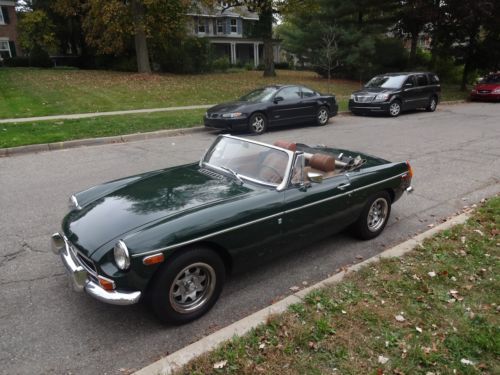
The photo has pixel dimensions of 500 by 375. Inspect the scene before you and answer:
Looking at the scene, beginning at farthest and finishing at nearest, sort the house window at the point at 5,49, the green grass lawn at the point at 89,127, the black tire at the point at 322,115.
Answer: the house window at the point at 5,49, the black tire at the point at 322,115, the green grass lawn at the point at 89,127

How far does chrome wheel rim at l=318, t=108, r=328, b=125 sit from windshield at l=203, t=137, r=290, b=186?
9.68 meters

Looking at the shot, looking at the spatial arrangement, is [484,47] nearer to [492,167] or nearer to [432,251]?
[492,167]

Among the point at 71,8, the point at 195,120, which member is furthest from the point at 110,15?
the point at 195,120

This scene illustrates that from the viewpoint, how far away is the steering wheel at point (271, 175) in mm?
4070

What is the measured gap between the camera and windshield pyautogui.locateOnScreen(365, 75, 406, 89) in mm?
16484

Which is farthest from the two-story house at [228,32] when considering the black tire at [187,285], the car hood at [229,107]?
the black tire at [187,285]

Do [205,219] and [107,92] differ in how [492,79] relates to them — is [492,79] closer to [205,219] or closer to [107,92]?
[107,92]

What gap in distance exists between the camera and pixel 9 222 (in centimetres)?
Result: 534

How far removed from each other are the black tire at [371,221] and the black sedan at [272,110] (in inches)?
285

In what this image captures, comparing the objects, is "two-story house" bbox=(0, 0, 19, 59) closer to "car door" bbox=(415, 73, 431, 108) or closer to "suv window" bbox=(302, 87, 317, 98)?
"suv window" bbox=(302, 87, 317, 98)

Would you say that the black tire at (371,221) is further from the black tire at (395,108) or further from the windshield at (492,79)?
the windshield at (492,79)

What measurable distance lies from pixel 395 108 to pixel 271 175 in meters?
13.5

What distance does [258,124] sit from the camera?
40.2ft

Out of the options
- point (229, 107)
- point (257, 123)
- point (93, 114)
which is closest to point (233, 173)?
point (257, 123)
